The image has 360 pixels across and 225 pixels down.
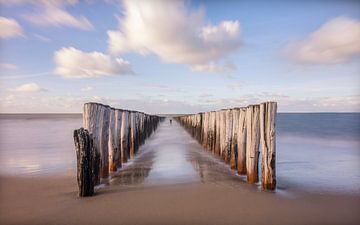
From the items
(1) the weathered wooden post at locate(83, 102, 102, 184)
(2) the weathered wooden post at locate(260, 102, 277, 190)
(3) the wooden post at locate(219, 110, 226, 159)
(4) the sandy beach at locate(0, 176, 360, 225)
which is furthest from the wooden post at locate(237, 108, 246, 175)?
(1) the weathered wooden post at locate(83, 102, 102, 184)

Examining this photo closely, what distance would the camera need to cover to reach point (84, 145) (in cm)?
415

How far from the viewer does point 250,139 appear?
522 cm

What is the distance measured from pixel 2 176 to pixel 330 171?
6956 mm

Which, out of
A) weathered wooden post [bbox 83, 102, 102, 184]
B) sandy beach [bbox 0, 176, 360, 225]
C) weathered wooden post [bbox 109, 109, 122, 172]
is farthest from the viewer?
weathered wooden post [bbox 109, 109, 122, 172]

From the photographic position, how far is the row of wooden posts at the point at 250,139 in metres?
4.57

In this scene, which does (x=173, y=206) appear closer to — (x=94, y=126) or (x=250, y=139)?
(x=94, y=126)

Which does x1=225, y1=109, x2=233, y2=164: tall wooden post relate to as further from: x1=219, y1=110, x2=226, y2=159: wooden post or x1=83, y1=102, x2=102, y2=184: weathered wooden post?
x1=83, y1=102, x2=102, y2=184: weathered wooden post

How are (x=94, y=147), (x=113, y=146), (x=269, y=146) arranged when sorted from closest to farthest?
(x=269, y=146)
(x=94, y=147)
(x=113, y=146)

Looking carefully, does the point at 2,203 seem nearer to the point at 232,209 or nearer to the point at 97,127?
the point at 97,127

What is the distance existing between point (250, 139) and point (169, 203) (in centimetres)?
211

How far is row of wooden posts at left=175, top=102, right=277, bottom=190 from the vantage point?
180 inches

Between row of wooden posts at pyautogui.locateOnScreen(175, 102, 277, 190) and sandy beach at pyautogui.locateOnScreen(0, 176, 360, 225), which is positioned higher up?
row of wooden posts at pyautogui.locateOnScreen(175, 102, 277, 190)

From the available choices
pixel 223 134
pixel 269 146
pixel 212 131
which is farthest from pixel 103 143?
pixel 212 131

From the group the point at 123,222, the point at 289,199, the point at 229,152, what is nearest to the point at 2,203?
the point at 123,222
